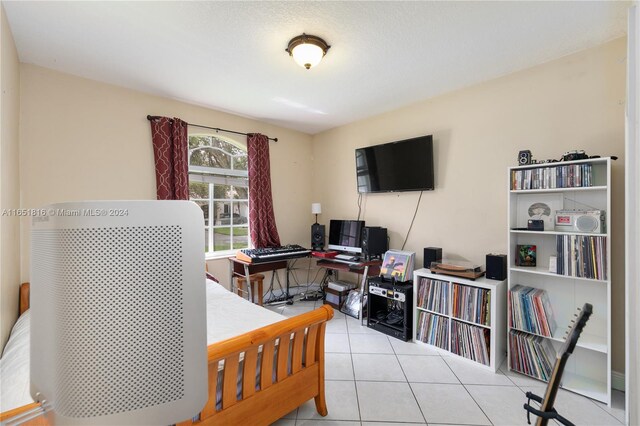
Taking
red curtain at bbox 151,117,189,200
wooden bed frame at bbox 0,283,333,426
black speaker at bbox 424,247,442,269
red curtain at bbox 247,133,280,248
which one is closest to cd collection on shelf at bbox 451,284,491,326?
black speaker at bbox 424,247,442,269

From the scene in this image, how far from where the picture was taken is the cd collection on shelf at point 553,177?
77.0 inches

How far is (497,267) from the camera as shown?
94.4 inches

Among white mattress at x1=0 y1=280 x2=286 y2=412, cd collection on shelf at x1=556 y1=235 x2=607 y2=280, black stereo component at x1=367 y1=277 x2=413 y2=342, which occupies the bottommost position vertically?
black stereo component at x1=367 y1=277 x2=413 y2=342

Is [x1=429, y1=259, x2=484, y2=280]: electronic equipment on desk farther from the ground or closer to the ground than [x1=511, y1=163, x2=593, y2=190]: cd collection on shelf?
closer to the ground

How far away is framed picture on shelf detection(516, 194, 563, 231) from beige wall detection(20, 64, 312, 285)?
→ 11.0 feet

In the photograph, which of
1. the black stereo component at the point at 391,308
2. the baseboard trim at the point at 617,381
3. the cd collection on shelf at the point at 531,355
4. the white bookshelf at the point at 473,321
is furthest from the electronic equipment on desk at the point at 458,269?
the baseboard trim at the point at 617,381

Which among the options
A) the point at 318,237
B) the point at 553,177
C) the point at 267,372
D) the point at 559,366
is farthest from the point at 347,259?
the point at 559,366

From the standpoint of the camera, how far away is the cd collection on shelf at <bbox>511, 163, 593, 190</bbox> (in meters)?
1.96

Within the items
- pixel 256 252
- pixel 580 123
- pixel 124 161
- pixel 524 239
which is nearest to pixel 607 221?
pixel 524 239

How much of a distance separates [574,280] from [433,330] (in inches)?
46.2

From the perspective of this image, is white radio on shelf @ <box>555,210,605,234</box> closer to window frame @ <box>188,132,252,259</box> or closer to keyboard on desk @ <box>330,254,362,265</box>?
keyboard on desk @ <box>330,254,362,265</box>

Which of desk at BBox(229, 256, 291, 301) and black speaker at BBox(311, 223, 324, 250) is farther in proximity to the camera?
black speaker at BBox(311, 223, 324, 250)

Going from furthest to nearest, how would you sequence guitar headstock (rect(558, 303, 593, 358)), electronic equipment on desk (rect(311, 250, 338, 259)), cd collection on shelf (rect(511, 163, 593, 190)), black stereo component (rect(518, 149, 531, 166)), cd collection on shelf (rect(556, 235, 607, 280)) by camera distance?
electronic equipment on desk (rect(311, 250, 338, 259)) < black stereo component (rect(518, 149, 531, 166)) < cd collection on shelf (rect(511, 163, 593, 190)) < cd collection on shelf (rect(556, 235, 607, 280)) < guitar headstock (rect(558, 303, 593, 358))

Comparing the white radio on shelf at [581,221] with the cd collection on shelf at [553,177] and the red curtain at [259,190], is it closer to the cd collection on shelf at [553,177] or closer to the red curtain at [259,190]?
the cd collection on shelf at [553,177]
